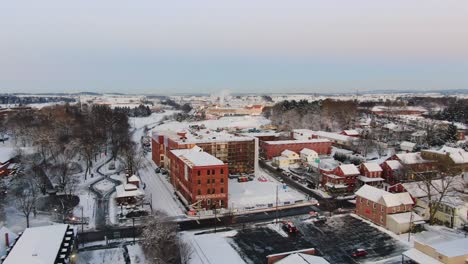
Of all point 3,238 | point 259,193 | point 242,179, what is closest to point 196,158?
point 259,193

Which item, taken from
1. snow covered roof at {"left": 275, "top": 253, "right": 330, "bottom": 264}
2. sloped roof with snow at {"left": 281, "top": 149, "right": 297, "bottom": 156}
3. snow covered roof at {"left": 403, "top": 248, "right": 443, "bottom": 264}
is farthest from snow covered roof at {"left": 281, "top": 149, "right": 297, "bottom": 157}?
snow covered roof at {"left": 275, "top": 253, "right": 330, "bottom": 264}

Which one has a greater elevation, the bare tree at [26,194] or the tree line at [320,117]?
the tree line at [320,117]

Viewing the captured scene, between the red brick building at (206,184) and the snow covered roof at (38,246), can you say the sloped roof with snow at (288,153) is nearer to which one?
the red brick building at (206,184)

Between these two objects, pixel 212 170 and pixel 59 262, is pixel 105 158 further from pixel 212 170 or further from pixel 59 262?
pixel 59 262

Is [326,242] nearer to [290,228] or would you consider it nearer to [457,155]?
[290,228]

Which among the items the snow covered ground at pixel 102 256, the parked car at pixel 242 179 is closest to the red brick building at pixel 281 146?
the parked car at pixel 242 179

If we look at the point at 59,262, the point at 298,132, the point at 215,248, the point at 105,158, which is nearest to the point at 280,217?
the point at 215,248

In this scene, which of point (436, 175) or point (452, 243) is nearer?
point (452, 243)

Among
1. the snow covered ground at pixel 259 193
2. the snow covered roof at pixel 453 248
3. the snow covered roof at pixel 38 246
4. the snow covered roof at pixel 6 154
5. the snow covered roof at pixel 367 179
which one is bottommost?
the snow covered ground at pixel 259 193
